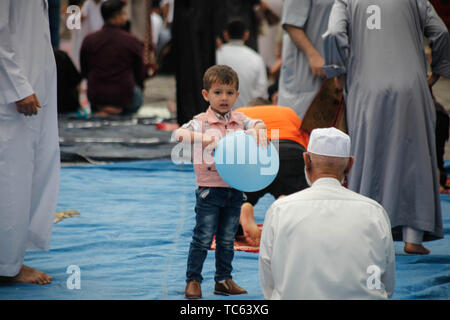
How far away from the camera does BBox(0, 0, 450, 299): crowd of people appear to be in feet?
6.48

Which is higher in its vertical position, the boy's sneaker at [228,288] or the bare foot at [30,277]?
the boy's sneaker at [228,288]

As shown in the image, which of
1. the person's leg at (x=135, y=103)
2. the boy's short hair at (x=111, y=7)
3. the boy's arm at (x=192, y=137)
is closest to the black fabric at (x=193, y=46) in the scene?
the boy's short hair at (x=111, y=7)

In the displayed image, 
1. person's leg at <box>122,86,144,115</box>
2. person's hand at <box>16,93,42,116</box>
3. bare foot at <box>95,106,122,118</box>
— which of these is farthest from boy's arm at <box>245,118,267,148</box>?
person's leg at <box>122,86,144,115</box>

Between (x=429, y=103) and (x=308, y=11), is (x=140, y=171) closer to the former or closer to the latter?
(x=308, y=11)

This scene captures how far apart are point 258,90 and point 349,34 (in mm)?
3043

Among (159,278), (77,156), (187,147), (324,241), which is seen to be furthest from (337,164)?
(77,156)

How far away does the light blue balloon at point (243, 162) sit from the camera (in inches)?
105

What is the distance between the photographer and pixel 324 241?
76.5 inches

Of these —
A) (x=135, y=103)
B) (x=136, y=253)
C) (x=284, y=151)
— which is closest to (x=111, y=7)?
(x=135, y=103)

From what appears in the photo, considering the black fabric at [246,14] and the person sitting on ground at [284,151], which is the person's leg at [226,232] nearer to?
the person sitting on ground at [284,151]

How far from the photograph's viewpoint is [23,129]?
3176 millimetres

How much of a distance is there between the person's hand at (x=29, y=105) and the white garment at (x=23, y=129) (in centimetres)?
3

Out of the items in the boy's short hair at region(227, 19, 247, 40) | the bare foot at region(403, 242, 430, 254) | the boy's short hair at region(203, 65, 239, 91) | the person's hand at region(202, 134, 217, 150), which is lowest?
the bare foot at region(403, 242, 430, 254)

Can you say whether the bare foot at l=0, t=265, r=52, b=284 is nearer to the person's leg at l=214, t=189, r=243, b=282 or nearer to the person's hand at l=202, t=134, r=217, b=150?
the person's leg at l=214, t=189, r=243, b=282
